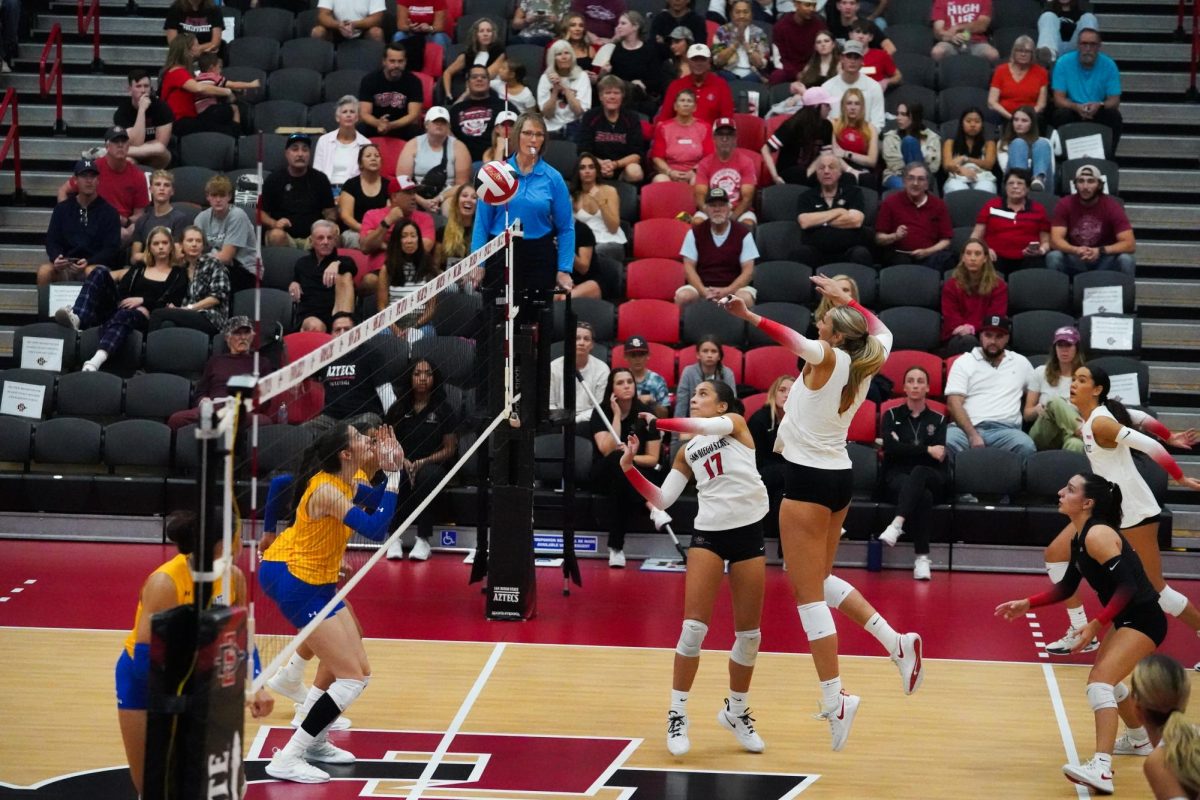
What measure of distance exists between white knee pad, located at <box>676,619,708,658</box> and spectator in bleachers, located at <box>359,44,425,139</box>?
9.27m

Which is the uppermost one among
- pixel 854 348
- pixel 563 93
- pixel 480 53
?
pixel 480 53

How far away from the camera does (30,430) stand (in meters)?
13.0

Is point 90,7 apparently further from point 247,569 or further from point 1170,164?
point 247,569

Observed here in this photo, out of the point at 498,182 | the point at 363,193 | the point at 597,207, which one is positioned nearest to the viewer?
the point at 498,182

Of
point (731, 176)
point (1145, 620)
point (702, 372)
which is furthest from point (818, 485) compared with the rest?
point (731, 176)

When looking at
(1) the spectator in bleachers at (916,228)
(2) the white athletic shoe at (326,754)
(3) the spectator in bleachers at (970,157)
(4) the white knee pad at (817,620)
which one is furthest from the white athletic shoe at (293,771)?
(3) the spectator in bleachers at (970,157)

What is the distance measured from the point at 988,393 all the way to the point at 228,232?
22.9 feet

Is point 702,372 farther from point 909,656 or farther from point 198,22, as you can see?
point 198,22

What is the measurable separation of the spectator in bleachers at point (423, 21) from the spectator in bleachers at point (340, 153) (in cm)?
168

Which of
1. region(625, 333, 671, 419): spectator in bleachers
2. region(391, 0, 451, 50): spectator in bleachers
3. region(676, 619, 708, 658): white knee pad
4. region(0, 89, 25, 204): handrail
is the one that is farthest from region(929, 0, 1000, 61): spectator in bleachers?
region(676, 619, 708, 658): white knee pad

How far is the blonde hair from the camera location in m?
7.54

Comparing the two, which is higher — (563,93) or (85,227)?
(563,93)

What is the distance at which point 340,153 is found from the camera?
50.7ft

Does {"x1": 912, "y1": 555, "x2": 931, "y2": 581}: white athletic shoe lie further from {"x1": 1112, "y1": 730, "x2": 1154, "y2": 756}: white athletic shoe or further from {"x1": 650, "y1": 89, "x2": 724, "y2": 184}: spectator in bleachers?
{"x1": 650, "y1": 89, "x2": 724, "y2": 184}: spectator in bleachers
